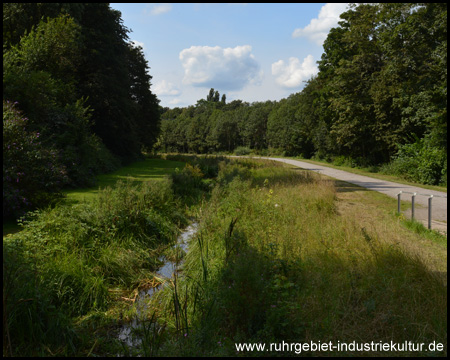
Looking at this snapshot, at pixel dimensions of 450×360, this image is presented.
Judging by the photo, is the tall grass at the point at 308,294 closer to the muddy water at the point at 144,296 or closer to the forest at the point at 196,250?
the forest at the point at 196,250

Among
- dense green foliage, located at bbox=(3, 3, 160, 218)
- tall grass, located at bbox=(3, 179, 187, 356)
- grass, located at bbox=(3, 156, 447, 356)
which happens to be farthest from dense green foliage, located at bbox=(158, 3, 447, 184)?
dense green foliage, located at bbox=(3, 3, 160, 218)

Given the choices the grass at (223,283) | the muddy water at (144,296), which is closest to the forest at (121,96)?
the grass at (223,283)

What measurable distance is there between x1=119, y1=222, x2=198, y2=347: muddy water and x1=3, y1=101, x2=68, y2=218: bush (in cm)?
336

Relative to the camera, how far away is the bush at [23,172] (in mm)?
7195

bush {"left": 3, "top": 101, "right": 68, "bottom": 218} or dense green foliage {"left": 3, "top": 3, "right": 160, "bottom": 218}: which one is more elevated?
dense green foliage {"left": 3, "top": 3, "right": 160, "bottom": 218}

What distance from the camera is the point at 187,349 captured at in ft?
10.7

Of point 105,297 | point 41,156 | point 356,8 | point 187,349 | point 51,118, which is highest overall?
point 356,8

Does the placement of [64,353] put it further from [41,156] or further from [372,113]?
[372,113]

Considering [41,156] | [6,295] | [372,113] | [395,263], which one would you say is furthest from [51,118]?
[372,113]

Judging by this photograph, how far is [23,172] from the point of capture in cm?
772

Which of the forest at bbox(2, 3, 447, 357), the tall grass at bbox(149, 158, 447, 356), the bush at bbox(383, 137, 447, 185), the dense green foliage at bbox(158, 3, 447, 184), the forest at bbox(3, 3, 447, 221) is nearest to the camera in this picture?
the tall grass at bbox(149, 158, 447, 356)

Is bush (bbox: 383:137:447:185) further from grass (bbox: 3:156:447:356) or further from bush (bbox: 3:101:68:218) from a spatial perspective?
bush (bbox: 3:101:68:218)

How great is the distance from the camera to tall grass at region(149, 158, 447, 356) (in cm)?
368

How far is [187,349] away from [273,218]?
530 centimetres
